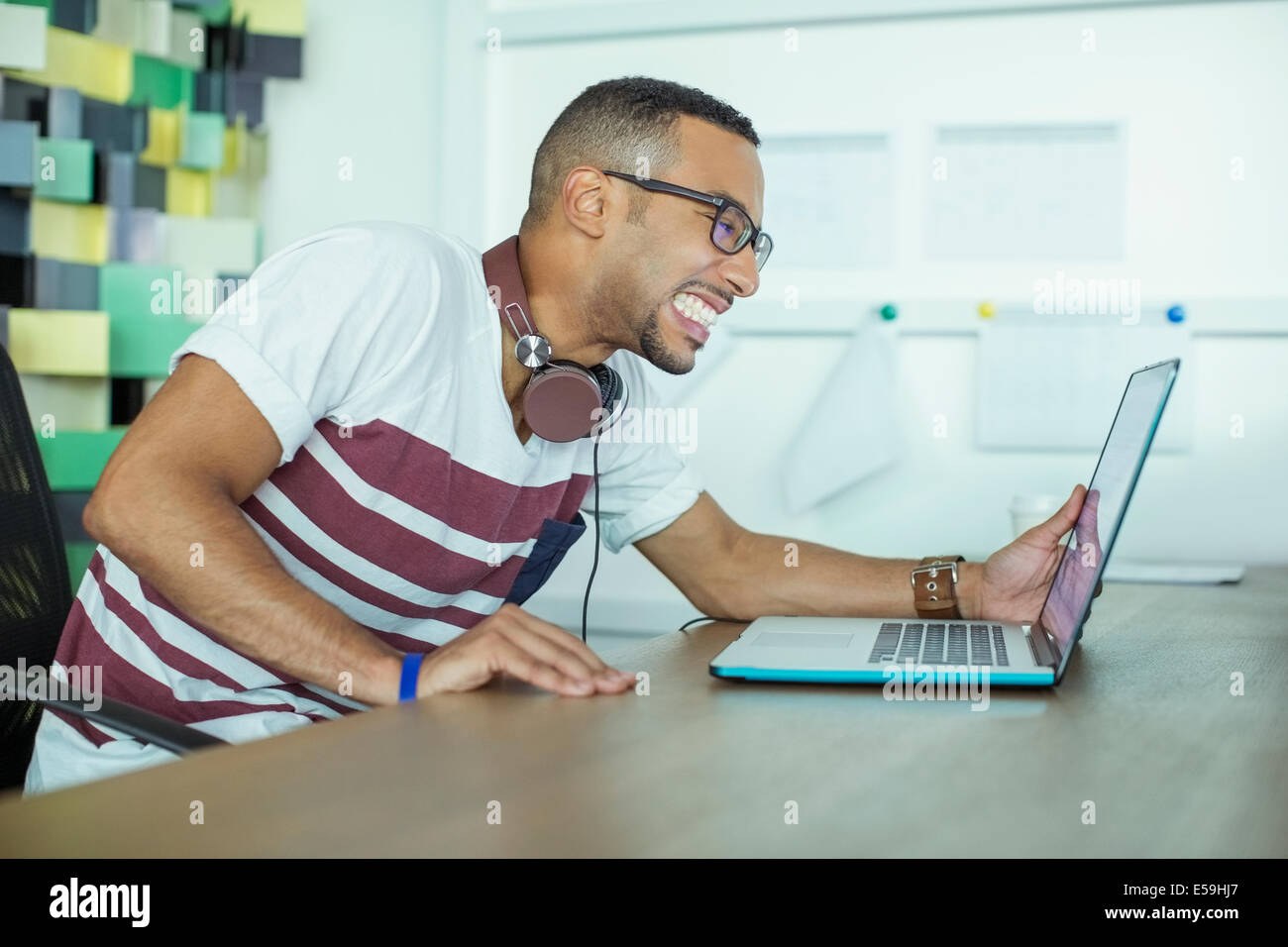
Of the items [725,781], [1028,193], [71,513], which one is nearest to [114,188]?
[71,513]

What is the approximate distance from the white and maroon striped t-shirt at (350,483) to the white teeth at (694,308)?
0.20 metres

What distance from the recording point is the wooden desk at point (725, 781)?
20.0 inches

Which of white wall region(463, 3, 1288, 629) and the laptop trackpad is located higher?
white wall region(463, 3, 1288, 629)

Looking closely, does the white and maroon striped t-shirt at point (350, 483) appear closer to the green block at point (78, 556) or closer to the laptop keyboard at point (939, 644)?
the laptop keyboard at point (939, 644)

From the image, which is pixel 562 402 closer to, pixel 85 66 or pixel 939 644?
pixel 939 644

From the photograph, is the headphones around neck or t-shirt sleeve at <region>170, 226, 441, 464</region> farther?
the headphones around neck

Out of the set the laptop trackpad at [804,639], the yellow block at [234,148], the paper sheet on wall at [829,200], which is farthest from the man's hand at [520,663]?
the yellow block at [234,148]

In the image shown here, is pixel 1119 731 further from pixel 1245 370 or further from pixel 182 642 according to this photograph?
pixel 1245 370

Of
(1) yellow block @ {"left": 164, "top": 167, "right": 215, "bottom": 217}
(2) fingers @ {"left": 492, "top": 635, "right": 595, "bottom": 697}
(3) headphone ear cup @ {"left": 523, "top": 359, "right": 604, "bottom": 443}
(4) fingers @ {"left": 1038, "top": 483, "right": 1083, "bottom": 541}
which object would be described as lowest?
(2) fingers @ {"left": 492, "top": 635, "right": 595, "bottom": 697}

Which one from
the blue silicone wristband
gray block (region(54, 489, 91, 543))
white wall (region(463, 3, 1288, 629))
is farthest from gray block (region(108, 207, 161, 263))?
the blue silicone wristband

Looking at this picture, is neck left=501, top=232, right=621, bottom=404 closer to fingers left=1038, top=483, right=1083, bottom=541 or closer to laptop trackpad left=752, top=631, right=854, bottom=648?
laptop trackpad left=752, top=631, right=854, bottom=648

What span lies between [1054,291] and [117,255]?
4.88ft

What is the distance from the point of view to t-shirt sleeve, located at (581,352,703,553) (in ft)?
4.47
